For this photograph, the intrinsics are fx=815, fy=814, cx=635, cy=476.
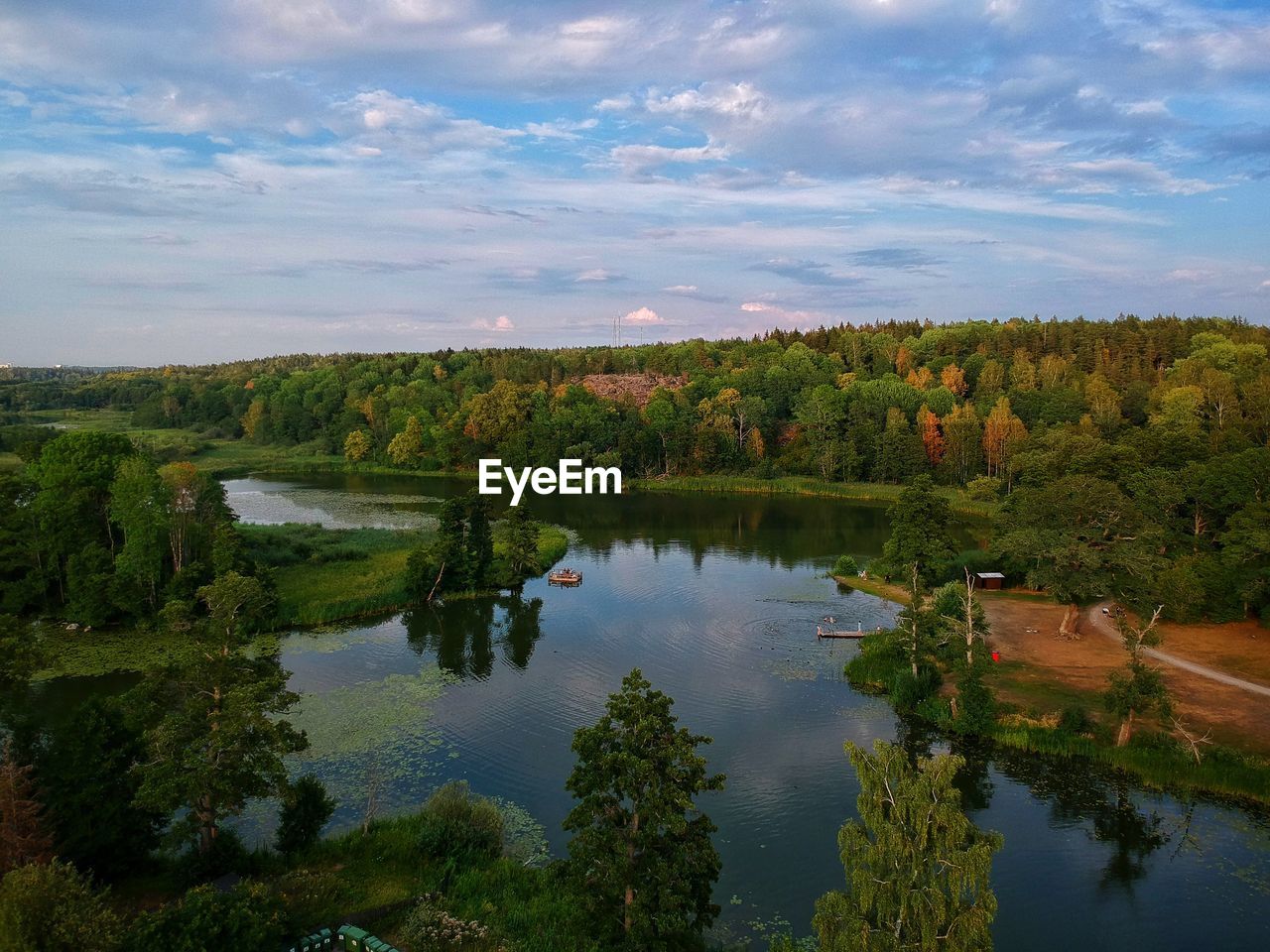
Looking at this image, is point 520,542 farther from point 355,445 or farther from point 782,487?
point 355,445

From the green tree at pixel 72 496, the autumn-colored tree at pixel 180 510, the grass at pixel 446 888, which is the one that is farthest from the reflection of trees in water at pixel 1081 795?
the green tree at pixel 72 496

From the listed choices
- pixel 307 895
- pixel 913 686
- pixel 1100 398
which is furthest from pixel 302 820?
pixel 1100 398

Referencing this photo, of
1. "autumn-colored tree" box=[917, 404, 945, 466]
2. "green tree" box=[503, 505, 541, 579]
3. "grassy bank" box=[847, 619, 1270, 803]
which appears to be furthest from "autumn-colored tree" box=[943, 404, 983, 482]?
"grassy bank" box=[847, 619, 1270, 803]

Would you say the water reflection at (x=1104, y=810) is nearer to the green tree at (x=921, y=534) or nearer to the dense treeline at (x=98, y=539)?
the green tree at (x=921, y=534)

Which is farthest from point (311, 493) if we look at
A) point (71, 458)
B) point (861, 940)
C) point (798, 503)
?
point (861, 940)

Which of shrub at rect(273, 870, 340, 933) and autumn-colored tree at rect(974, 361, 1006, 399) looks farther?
autumn-colored tree at rect(974, 361, 1006, 399)

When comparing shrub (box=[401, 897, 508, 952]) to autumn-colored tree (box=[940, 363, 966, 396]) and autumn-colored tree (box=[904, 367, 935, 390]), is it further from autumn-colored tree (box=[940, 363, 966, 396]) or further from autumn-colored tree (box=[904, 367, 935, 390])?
autumn-colored tree (box=[940, 363, 966, 396])
